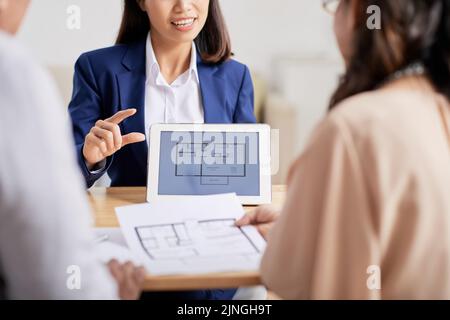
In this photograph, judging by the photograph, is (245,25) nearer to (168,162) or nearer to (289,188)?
(168,162)

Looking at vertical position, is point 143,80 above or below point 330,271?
above

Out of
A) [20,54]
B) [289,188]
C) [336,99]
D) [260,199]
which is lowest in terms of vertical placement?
[260,199]

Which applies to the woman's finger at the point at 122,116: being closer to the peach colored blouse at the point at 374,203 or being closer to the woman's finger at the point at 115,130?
the woman's finger at the point at 115,130

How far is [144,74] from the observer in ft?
5.15

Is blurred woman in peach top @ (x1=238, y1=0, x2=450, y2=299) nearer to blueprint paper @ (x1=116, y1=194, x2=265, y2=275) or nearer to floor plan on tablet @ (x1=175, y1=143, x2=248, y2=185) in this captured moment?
blueprint paper @ (x1=116, y1=194, x2=265, y2=275)

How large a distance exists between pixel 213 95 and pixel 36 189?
1.01 metres

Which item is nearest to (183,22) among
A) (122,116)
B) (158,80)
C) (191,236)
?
(158,80)

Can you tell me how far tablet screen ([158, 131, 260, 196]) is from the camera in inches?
50.9

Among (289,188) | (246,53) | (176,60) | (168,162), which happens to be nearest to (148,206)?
(168,162)

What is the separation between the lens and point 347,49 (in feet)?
3.10

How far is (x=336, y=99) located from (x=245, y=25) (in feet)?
7.57

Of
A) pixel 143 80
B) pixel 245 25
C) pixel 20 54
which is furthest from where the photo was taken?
pixel 245 25

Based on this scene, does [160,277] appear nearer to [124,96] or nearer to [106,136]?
[106,136]

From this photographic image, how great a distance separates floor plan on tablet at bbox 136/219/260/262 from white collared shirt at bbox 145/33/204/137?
1.69 feet
